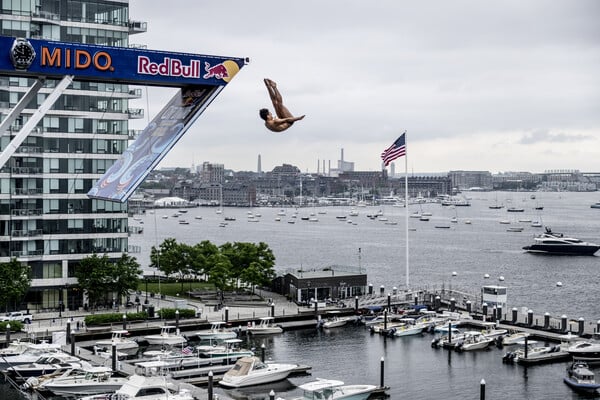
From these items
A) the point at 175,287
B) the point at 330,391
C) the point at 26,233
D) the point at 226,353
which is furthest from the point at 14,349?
the point at 175,287

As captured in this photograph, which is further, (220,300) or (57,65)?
(220,300)

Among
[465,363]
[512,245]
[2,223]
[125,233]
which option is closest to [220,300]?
[125,233]

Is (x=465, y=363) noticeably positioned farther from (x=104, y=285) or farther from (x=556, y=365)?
(x=104, y=285)

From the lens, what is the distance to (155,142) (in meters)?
16.9

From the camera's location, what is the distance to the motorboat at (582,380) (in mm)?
44469

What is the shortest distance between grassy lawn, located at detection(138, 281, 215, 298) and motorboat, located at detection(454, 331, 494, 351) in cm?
2566

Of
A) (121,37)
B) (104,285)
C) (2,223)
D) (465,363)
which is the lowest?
(465,363)

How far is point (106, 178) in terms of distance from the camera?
1795 cm

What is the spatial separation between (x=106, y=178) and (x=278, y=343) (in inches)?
1560

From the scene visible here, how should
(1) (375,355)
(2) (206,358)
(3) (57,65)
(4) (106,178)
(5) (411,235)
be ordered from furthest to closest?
(5) (411,235) < (1) (375,355) < (2) (206,358) < (4) (106,178) < (3) (57,65)

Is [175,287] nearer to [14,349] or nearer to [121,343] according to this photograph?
[121,343]

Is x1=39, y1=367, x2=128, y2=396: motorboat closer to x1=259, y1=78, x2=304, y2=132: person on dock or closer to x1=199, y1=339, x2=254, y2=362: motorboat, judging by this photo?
x1=199, y1=339, x2=254, y2=362: motorboat

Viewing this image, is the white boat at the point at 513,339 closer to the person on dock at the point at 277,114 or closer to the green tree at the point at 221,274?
the green tree at the point at 221,274

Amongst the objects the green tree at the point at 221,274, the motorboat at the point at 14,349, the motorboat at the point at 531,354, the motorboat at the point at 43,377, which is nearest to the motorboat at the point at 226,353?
the motorboat at the point at 43,377
